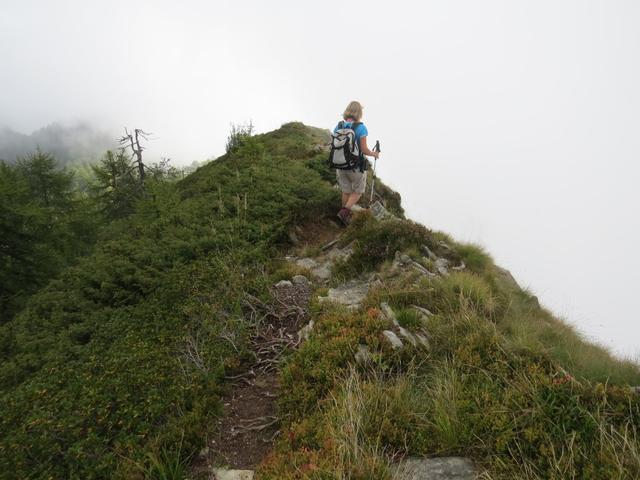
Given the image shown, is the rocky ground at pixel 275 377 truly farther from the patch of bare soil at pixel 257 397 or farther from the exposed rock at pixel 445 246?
the exposed rock at pixel 445 246

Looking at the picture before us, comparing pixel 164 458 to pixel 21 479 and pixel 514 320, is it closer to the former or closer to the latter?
pixel 21 479

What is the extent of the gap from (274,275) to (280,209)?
113 inches

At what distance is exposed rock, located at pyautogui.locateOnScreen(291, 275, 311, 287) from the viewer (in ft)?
21.5

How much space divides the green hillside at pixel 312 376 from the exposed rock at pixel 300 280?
0.28m

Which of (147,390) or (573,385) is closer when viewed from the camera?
(573,385)

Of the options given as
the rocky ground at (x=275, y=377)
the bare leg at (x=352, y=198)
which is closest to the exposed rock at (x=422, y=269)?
the rocky ground at (x=275, y=377)

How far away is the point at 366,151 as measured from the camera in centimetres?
814

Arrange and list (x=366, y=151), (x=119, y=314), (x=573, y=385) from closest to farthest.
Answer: (x=573, y=385) < (x=119, y=314) < (x=366, y=151)

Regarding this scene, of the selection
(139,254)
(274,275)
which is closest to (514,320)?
(274,275)

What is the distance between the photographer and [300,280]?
661 centimetres

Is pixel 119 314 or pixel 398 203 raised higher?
pixel 398 203

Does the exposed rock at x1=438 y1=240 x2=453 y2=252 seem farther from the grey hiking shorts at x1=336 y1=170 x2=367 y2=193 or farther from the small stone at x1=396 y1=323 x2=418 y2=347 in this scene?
the small stone at x1=396 y1=323 x2=418 y2=347

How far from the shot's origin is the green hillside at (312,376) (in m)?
2.76

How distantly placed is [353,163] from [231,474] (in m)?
6.59
